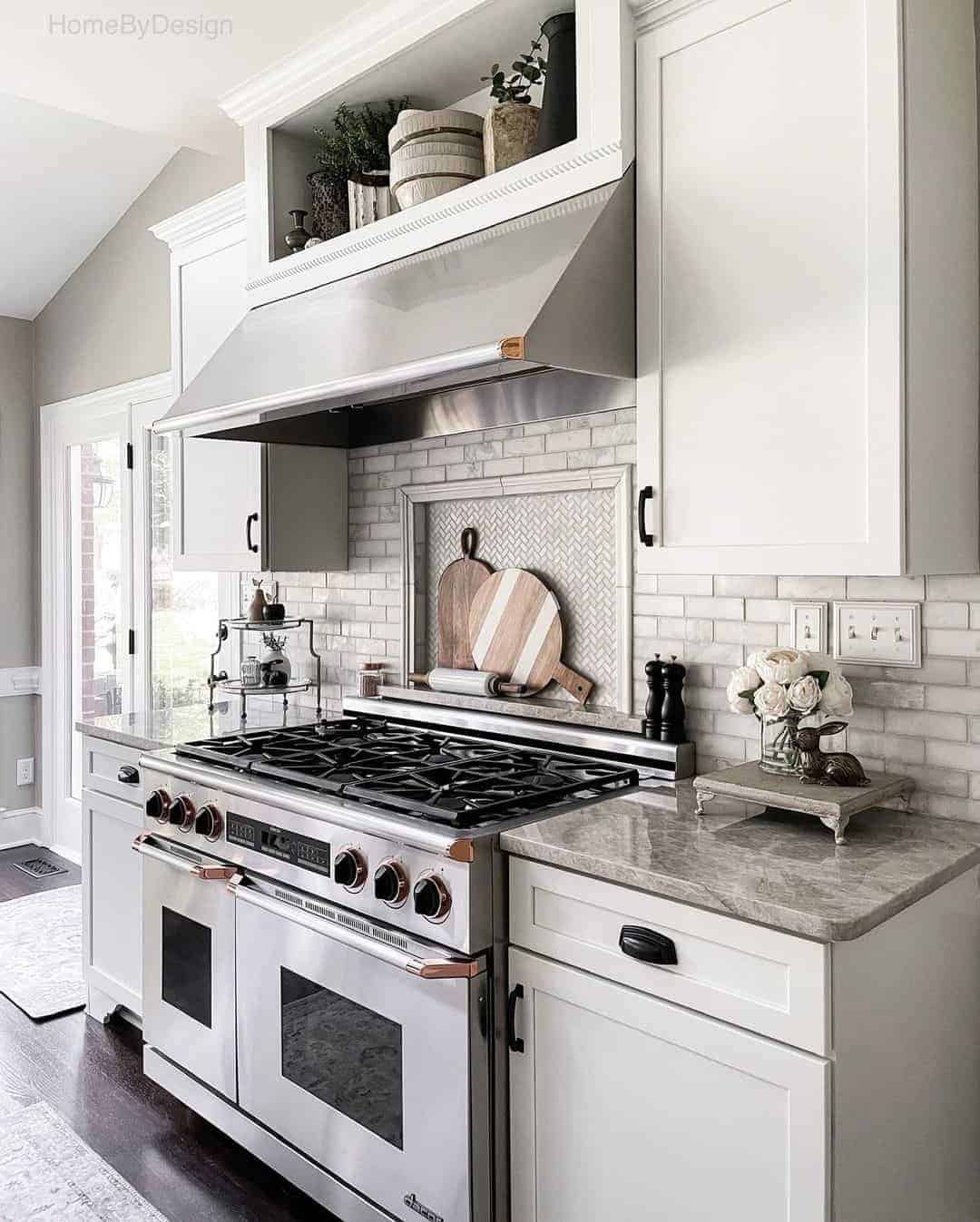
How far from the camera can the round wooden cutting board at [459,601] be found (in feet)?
9.16

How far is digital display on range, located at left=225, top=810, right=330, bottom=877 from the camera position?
6.73 ft

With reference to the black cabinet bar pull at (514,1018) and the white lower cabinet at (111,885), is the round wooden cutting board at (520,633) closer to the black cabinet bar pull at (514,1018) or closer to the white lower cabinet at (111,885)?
the black cabinet bar pull at (514,1018)

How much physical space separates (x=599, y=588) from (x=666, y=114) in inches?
41.6

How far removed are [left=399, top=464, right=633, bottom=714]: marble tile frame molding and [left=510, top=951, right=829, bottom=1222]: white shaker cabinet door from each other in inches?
33.7

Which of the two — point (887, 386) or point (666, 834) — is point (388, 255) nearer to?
point (887, 386)

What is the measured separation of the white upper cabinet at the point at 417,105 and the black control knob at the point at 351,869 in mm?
1335

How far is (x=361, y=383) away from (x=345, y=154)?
0.90m

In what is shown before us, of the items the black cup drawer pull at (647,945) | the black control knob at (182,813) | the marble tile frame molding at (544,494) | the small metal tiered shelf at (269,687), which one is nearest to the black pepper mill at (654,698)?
the marble tile frame molding at (544,494)

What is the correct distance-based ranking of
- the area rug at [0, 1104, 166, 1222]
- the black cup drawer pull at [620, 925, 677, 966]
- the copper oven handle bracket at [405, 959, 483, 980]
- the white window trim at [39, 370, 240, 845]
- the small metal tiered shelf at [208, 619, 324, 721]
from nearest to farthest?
the black cup drawer pull at [620, 925, 677, 966]
the copper oven handle bracket at [405, 959, 483, 980]
the area rug at [0, 1104, 166, 1222]
the small metal tiered shelf at [208, 619, 324, 721]
the white window trim at [39, 370, 240, 845]

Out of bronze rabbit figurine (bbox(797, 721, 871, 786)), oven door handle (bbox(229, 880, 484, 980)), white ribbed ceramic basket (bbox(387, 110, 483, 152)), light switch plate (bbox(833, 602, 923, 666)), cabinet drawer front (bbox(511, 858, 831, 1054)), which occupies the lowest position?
oven door handle (bbox(229, 880, 484, 980))

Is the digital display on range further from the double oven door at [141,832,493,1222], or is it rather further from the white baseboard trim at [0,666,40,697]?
the white baseboard trim at [0,666,40,697]

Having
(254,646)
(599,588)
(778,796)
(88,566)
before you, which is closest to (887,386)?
(778,796)

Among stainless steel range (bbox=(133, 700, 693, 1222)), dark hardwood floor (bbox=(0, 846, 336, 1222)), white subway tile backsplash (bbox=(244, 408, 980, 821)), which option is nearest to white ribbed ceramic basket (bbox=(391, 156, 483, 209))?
white subway tile backsplash (bbox=(244, 408, 980, 821))

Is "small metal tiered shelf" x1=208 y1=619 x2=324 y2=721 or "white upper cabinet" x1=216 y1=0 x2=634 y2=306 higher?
"white upper cabinet" x1=216 y1=0 x2=634 y2=306
